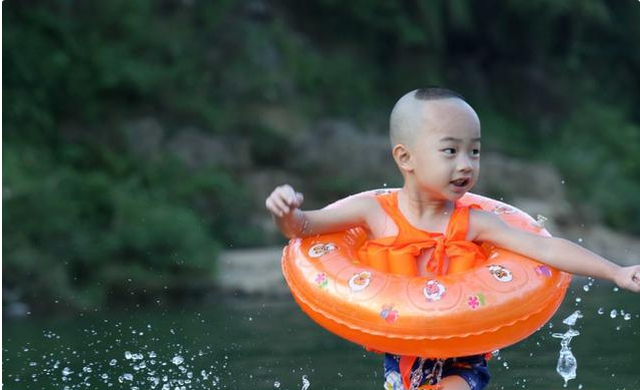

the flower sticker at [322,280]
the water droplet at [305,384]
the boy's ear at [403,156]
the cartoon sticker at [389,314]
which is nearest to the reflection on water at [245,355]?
the water droplet at [305,384]

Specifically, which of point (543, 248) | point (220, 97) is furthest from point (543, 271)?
point (220, 97)

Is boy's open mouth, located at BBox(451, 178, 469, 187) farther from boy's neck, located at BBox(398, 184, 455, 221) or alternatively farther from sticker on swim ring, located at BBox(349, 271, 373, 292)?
sticker on swim ring, located at BBox(349, 271, 373, 292)

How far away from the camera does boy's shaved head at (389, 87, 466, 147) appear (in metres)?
3.76

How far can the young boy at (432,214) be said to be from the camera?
3.69 m

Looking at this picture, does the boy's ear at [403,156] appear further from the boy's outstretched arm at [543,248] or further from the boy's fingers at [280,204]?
the boy's fingers at [280,204]

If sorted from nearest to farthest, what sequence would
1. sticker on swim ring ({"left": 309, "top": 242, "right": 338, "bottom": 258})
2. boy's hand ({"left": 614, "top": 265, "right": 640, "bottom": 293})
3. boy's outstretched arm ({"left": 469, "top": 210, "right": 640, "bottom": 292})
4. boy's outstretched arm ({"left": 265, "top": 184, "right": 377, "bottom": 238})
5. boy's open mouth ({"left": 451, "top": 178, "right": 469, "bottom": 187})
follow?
boy's hand ({"left": 614, "top": 265, "right": 640, "bottom": 293}), boy's outstretched arm ({"left": 469, "top": 210, "right": 640, "bottom": 292}), boy's open mouth ({"left": 451, "top": 178, "right": 469, "bottom": 187}), boy's outstretched arm ({"left": 265, "top": 184, "right": 377, "bottom": 238}), sticker on swim ring ({"left": 309, "top": 242, "right": 338, "bottom": 258})

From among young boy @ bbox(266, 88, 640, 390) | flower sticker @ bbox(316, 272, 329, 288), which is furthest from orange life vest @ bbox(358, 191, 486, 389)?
flower sticker @ bbox(316, 272, 329, 288)

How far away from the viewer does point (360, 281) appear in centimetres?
376

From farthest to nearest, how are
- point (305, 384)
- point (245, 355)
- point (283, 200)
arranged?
1. point (245, 355)
2. point (305, 384)
3. point (283, 200)

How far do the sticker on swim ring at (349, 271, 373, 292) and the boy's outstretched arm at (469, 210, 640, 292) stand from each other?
0.40 m

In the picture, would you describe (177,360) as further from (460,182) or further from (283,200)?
(460,182)

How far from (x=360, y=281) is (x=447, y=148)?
1.73 feet

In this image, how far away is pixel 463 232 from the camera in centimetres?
383

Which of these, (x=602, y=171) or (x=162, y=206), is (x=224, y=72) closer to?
(x=162, y=206)
